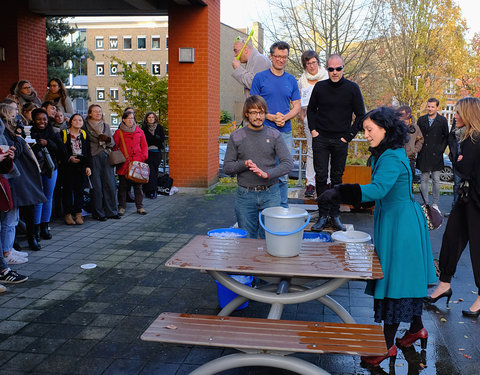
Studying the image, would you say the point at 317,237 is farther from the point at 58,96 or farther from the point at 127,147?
the point at 58,96

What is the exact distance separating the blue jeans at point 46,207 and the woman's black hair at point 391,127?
5000 millimetres

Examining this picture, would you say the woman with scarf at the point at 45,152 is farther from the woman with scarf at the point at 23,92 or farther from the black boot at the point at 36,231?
the woman with scarf at the point at 23,92

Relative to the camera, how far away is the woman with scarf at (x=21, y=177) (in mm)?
6055

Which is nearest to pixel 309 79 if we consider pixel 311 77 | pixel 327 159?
pixel 311 77

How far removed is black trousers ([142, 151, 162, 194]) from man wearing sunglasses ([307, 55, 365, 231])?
215 inches

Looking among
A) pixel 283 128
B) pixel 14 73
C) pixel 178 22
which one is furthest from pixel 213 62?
pixel 283 128

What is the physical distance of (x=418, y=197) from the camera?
11.6m

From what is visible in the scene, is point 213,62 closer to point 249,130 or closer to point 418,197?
point 418,197

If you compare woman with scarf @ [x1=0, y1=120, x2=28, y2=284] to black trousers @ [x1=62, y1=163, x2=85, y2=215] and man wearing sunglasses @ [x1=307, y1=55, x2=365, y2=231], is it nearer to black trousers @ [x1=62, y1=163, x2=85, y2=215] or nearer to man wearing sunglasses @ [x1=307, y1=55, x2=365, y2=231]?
black trousers @ [x1=62, y1=163, x2=85, y2=215]

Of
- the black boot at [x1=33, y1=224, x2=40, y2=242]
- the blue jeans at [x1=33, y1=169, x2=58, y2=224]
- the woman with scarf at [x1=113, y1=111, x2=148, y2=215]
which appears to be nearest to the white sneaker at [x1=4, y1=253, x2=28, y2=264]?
the black boot at [x1=33, y1=224, x2=40, y2=242]

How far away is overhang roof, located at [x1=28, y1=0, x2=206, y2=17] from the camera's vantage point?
12.3 metres

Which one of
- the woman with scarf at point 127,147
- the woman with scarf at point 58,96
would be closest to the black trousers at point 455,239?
the woman with scarf at point 127,147

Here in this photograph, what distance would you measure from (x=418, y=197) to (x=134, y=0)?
7600 mm

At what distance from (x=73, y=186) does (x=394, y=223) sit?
600 centimetres
